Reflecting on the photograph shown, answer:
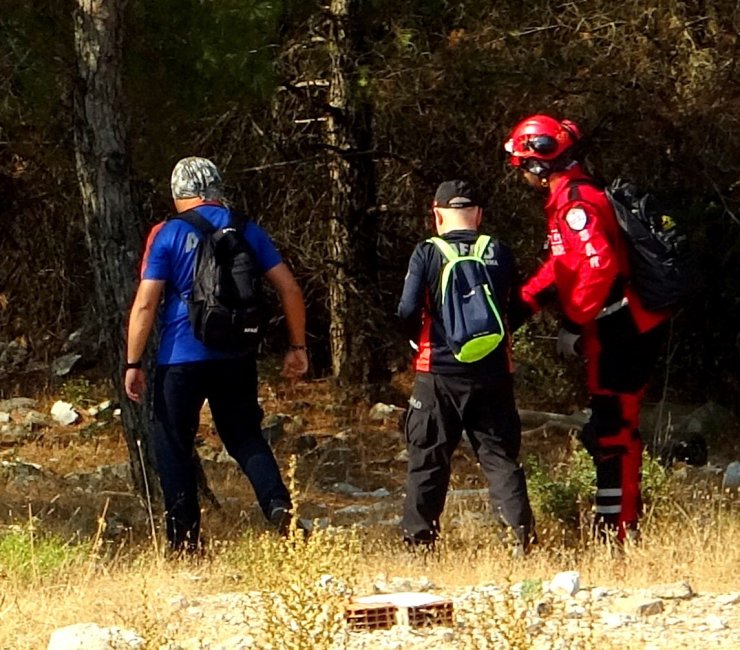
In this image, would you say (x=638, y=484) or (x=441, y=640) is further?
(x=638, y=484)

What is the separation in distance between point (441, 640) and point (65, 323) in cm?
1224

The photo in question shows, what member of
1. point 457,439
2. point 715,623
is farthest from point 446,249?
point 715,623

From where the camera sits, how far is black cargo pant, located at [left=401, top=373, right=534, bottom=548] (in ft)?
18.8

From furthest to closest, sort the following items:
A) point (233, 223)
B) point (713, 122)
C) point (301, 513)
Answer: point (713, 122) → point (301, 513) → point (233, 223)

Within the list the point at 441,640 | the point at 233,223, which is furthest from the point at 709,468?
the point at 441,640

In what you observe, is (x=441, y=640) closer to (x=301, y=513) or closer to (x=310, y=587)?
(x=310, y=587)

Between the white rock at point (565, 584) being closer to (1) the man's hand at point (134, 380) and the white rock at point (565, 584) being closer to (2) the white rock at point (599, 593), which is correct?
(2) the white rock at point (599, 593)

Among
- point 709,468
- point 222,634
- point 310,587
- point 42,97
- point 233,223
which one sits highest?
point 42,97

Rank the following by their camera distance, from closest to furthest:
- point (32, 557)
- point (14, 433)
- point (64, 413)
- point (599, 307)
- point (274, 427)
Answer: point (32, 557)
point (599, 307)
point (274, 427)
point (14, 433)
point (64, 413)

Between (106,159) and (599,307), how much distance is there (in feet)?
9.93

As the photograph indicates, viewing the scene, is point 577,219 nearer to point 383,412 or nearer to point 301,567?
point 301,567

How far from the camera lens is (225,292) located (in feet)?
18.8

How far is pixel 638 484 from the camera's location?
19.6 ft

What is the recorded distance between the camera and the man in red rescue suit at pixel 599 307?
568cm
